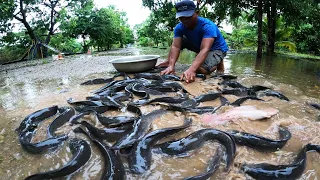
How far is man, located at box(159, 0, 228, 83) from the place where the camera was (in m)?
4.00

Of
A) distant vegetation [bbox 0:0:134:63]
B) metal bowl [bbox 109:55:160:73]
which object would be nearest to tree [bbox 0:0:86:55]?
distant vegetation [bbox 0:0:134:63]

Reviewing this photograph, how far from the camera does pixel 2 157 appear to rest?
1.97 meters

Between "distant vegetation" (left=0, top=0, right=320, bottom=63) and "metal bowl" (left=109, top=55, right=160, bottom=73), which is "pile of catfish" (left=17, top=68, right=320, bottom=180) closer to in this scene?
"metal bowl" (left=109, top=55, right=160, bottom=73)

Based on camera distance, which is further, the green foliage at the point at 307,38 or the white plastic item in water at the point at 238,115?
the green foliage at the point at 307,38

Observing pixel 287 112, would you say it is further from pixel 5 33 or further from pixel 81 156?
pixel 5 33

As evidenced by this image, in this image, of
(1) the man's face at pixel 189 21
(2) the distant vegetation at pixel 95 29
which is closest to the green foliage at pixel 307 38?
(2) the distant vegetation at pixel 95 29

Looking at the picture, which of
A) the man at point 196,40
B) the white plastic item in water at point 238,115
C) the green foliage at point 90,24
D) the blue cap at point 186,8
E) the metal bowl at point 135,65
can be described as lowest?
the white plastic item in water at point 238,115

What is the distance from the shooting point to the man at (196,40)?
13.1 ft

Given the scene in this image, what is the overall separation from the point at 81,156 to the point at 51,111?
1.20 meters

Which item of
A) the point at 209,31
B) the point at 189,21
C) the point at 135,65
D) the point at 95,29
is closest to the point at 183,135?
the point at 209,31

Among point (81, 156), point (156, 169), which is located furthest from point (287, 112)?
point (81, 156)

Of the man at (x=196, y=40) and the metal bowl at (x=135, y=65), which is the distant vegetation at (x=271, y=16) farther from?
the metal bowl at (x=135, y=65)

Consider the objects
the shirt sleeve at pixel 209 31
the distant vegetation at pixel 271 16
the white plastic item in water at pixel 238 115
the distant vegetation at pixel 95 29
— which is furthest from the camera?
the distant vegetation at pixel 95 29

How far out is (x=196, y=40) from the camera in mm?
4672
